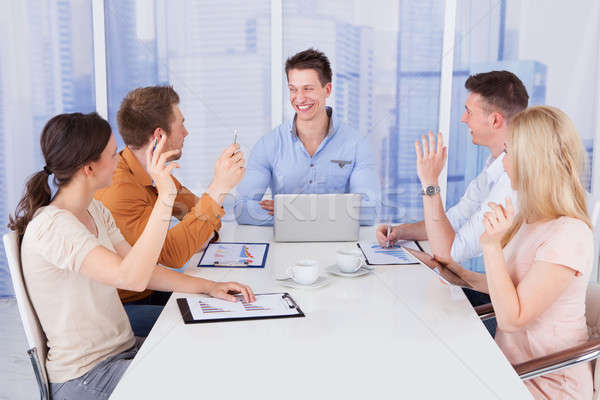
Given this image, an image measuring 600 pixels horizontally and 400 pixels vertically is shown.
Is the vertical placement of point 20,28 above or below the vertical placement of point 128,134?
above

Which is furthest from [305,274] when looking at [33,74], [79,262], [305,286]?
[33,74]

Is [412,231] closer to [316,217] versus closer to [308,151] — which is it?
[316,217]

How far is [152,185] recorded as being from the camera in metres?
1.82

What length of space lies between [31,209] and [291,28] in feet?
7.47

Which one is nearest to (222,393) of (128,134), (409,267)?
(409,267)

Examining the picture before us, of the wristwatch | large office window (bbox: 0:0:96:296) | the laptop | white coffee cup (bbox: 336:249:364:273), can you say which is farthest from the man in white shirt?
large office window (bbox: 0:0:96:296)

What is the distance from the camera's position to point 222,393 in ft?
2.80

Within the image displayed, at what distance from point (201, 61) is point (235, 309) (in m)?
2.27

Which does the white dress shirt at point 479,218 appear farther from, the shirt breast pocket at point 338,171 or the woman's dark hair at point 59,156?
the woman's dark hair at point 59,156

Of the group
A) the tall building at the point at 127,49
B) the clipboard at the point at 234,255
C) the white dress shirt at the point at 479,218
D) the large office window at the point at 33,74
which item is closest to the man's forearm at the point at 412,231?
the white dress shirt at the point at 479,218

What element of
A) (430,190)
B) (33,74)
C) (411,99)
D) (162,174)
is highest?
(33,74)

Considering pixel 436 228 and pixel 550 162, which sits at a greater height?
pixel 550 162

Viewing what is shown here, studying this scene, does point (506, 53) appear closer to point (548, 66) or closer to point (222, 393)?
point (548, 66)

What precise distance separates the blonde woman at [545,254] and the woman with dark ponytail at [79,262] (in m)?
0.59
